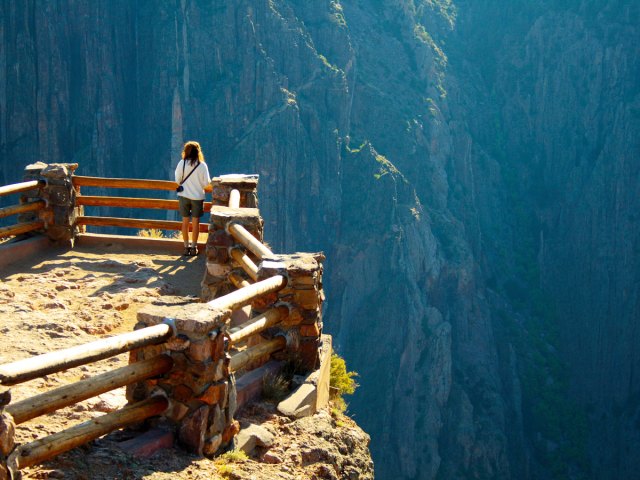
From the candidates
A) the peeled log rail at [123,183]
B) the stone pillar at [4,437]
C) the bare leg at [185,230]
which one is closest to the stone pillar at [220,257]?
the bare leg at [185,230]

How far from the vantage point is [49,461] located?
465 centimetres

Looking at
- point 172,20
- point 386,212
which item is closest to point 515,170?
point 386,212

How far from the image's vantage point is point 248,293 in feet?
20.3

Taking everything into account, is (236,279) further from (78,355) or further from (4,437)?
(4,437)

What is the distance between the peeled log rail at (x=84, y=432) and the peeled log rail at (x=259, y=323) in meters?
0.80

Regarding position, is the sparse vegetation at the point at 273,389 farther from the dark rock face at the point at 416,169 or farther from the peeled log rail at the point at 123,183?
the dark rock face at the point at 416,169

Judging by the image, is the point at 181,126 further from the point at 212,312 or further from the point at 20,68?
the point at 212,312

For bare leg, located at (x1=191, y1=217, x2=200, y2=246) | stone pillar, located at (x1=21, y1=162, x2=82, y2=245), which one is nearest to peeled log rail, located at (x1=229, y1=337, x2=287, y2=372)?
bare leg, located at (x1=191, y1=217, x2=200, y2=246)

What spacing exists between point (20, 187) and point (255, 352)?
226 inches

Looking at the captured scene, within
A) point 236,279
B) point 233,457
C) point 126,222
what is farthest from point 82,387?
point 126,222

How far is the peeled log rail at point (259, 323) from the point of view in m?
6.12

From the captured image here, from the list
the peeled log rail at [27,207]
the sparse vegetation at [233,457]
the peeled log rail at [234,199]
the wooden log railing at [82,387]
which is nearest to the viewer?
the wooden log railing at [82,387]

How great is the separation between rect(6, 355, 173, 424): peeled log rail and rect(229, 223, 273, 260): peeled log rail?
266 centimetres

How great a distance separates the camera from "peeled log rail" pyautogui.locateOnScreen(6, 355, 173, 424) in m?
4.46
